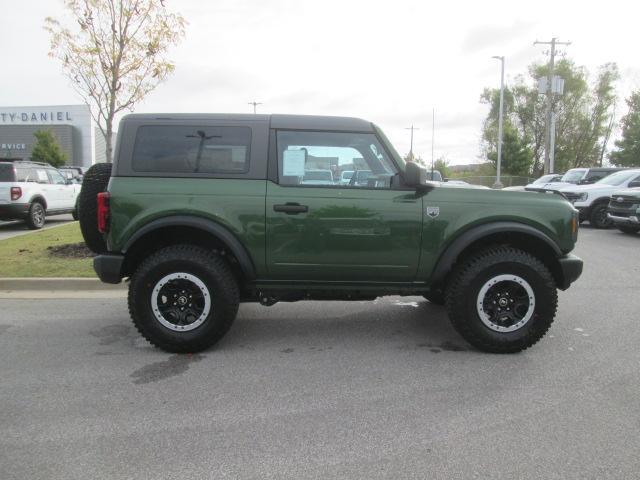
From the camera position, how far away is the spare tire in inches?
178

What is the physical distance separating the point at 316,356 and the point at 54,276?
432cm

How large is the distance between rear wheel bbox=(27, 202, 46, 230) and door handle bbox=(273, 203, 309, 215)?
1085 centimetres

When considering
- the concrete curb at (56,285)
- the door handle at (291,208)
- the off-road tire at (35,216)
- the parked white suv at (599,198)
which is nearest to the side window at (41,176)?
the off-road tire at (35,216)

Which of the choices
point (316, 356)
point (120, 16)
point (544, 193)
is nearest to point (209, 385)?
point (316, 356)

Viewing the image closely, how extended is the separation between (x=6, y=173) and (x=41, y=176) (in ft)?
3.55

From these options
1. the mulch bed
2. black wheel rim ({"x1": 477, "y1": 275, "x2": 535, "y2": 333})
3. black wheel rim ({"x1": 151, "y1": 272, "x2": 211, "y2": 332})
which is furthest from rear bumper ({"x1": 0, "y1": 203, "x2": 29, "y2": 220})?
black wheel rim ({"x1": 477, "y1": 275, "x2": 535, "y2": 333})

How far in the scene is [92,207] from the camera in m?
4.53

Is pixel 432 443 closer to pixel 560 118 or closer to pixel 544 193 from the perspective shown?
pixel 544 193

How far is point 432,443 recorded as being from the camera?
2.80m

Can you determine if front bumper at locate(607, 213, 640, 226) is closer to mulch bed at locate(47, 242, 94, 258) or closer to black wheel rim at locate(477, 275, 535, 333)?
black wheel rim at locate(477, 275, 535, 333)

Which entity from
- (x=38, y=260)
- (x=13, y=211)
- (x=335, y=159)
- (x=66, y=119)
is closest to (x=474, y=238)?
(x=335, y=159)

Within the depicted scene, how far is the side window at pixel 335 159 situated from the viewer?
416 centimetres

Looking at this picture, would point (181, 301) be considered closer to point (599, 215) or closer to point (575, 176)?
point (599, 215)

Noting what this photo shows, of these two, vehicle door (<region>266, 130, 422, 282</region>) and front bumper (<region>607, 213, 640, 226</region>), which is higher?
vehicle door (<region>266, 130, 422, 282</region>)
